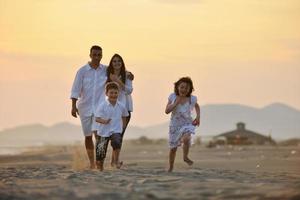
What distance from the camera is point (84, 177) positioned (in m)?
10.4

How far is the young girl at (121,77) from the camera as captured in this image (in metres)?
12.5

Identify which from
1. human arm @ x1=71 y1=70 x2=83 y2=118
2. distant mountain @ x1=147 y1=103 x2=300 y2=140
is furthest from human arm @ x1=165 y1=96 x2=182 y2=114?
distant mountain @ x1=147 y1=103 x2=300 y2=140

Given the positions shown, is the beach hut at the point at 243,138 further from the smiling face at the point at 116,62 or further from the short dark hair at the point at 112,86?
the short dark hair at the point at 112,86

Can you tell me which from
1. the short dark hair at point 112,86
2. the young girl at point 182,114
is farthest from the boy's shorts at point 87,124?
the young girl at point 182,114

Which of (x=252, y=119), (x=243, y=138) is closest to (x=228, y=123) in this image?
(x=252, y=119)

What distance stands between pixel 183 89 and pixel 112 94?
1.05 metres

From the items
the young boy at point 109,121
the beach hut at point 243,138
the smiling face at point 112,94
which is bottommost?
the young boy at point 109,121

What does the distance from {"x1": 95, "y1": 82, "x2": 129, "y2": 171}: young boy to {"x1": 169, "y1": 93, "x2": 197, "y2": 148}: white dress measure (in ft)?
2.58

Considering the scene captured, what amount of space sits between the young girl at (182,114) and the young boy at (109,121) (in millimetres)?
765

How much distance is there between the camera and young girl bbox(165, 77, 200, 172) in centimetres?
1190

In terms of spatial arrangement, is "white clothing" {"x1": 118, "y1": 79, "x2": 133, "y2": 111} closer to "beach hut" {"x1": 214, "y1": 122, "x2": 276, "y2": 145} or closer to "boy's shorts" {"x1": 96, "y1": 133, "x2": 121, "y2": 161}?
"boy's shorts" {"x1": 96, "y1": 133, "x2": 121, "y2": 161}

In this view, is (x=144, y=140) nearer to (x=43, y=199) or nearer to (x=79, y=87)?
(x=79, y=87)

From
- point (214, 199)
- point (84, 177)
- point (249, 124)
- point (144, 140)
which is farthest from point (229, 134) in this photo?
point (249, 124)

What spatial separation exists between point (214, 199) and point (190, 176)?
8.03 ft
